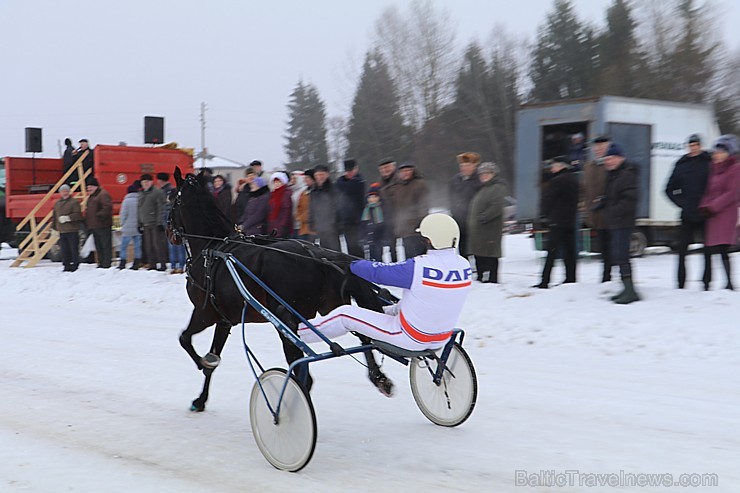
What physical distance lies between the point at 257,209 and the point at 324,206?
1.09 m

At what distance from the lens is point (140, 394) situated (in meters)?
6.50

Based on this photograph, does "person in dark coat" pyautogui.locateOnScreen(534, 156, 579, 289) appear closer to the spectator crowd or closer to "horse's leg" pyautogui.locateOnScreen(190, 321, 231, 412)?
the spectator crowd

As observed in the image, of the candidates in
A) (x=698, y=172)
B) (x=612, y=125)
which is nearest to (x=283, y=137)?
(x=612, y=125)

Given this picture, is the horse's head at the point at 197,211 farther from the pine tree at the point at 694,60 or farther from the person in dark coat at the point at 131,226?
the pine tree at the point at 694,60

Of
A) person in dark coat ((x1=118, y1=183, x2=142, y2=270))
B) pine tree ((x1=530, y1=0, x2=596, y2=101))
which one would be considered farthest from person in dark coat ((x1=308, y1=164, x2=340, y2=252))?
pine tree ((x1=530, y1=0, x2=596, y2=101))

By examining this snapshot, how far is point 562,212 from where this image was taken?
32.4 ft

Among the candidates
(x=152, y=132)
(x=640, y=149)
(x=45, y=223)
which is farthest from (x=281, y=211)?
(x=152, y=132)

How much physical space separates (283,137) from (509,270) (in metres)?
63.4

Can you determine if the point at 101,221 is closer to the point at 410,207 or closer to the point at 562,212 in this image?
the point at 410,207

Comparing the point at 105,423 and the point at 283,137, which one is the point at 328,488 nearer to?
the point at 105,423

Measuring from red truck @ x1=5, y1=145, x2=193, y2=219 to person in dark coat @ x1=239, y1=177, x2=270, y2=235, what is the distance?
6702 millimetres

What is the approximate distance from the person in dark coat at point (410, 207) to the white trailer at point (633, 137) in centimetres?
461

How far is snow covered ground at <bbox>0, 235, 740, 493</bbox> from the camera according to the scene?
4441mm

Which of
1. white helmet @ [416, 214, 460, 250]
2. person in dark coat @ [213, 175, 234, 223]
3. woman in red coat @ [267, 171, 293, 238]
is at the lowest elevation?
white helmet @ [416, 214, 460, 250]
